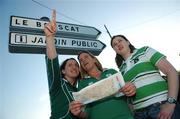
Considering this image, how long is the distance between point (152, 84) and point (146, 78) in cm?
8

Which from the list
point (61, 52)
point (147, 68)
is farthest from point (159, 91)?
point (61, 52)

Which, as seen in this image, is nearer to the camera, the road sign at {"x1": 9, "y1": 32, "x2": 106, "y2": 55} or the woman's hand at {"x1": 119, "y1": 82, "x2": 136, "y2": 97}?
the woman's hand at {"x1": 119, "y1": 82, "x2": 136, "y2": 97}

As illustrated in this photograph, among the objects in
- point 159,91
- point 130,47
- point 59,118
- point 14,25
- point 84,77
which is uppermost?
point 14,25

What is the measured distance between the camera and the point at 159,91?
245 centimetres

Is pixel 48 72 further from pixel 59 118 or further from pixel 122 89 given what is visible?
pixel 122 89

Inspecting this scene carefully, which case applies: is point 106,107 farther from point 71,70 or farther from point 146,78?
point 71,70

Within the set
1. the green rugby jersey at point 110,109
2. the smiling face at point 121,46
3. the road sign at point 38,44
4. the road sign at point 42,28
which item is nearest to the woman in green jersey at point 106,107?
the green rugby jersey at point 110,109

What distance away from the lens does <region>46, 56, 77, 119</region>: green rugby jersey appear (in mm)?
2613

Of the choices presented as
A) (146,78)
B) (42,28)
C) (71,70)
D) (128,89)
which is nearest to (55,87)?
(71,70)

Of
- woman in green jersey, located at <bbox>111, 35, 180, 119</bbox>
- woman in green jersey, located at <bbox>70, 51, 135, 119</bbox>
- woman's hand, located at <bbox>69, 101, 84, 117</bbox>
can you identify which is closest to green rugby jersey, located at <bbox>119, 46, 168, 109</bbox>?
woman in green jersey, located at <bbox>111, 35, 180, 119</bbox>

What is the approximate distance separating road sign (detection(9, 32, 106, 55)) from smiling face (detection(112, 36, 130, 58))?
6.20 feet

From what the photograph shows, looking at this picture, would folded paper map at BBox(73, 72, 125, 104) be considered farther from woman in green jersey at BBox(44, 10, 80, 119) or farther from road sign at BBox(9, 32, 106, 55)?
road sign at BBox(9, 32, 106, 55)

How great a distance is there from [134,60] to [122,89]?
0.46 m

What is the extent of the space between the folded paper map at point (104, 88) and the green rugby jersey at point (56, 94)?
366 mm
